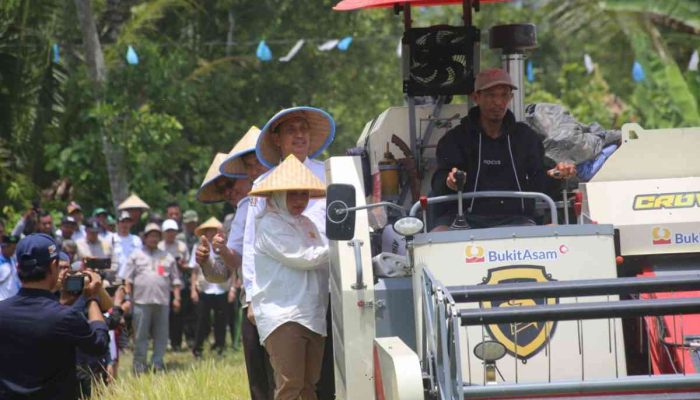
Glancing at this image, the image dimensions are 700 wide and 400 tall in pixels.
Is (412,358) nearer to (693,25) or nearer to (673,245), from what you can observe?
(673,245)

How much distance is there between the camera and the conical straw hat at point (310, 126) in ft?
29.8

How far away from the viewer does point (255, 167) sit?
9.77 m

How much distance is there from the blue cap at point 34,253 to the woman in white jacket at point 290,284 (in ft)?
4.85

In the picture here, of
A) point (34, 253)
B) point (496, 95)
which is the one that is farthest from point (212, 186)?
point (34, 253)

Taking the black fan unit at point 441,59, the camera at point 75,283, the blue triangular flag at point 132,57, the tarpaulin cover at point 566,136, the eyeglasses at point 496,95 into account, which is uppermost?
the blue triangular flag at point 132,57

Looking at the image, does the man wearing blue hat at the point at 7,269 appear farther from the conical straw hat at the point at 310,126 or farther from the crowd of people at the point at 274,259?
the conical straw hat at the point at 310,126

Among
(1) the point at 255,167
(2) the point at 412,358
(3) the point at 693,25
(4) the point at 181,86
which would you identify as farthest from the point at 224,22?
(2) the point at 412,358

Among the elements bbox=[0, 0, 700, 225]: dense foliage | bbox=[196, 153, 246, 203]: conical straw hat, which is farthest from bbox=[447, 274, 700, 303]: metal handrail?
bbox=[0, 0, 700, 225]: dense foliage

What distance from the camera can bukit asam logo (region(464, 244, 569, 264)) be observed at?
729 centimetres

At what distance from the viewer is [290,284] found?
8383mm

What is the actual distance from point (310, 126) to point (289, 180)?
1315 mm

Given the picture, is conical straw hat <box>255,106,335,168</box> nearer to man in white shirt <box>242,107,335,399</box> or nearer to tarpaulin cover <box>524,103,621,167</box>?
man in white shirt <box>242,107,335,399</box>

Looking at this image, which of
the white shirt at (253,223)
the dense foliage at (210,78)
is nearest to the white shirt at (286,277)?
the white shirt at (253,223)

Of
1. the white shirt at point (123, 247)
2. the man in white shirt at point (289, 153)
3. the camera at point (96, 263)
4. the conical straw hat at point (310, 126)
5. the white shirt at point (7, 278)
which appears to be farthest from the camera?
the white shirt at point (123, 247)
